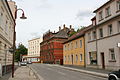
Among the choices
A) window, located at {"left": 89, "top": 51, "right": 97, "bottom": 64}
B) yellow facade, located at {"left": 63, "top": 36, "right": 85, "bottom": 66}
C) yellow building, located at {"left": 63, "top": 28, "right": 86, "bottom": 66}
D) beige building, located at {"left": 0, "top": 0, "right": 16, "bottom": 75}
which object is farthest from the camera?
yellow facade, located at {"left": 63, "top": 36, "right": 85, "bottom": 66}

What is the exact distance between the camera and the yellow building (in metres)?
33.0

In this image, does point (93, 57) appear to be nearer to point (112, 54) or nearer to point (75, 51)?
point (112, 54)

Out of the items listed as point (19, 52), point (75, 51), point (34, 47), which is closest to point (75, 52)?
point (75, 51)

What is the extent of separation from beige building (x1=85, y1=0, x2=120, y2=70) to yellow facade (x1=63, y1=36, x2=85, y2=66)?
3.65 meters

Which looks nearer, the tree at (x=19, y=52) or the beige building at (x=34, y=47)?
the tree at (x=19, y=52)

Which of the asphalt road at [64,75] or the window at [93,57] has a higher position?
the window at [93,57]

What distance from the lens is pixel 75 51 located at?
1474 inches

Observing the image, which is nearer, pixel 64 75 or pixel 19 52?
pixel 64 75

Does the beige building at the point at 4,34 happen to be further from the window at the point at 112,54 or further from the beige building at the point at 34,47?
the beige building at the point at 34,47

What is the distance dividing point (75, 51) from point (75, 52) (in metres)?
0.23

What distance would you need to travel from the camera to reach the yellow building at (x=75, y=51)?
32969mm

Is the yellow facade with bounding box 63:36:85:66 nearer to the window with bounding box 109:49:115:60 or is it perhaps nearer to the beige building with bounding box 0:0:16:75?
the window with bounding box 109:49:115:60

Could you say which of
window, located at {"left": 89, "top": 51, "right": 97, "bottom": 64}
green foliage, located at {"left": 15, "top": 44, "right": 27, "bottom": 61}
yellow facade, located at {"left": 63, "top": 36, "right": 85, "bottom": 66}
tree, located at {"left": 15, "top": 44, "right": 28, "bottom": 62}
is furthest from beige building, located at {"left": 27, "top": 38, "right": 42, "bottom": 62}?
window, located at {"left": 89, "top": 51, "right": 97, "bottom": 64}

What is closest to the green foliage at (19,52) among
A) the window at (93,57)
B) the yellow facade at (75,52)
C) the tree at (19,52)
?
the tree at (19,52)
